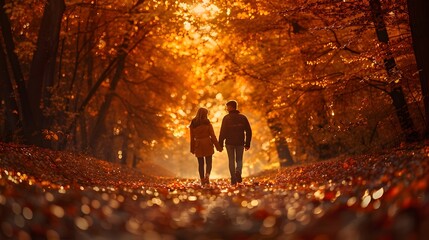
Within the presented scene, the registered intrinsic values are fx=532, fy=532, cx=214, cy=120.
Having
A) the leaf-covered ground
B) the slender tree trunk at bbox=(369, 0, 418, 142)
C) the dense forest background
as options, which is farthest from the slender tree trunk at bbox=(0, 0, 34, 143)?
the slender tree trunk at bbox=(369, 0, 418, 142)

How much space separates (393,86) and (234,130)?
4.64m

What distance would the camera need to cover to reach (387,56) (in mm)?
13117

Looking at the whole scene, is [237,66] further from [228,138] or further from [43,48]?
[43,48]

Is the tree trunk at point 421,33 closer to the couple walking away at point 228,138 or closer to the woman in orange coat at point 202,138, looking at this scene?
the couple walking away at point 228,138

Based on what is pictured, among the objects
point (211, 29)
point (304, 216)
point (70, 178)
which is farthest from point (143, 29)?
point (304, 216)

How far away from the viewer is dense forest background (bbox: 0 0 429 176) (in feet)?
45.8

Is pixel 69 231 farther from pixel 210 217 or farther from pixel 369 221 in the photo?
pixel 369 221

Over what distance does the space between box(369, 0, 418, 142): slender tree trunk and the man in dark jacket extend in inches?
150

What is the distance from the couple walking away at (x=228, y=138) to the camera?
13.5 m

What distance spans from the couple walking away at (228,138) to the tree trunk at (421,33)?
170 inches

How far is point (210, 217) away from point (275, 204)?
1307mm

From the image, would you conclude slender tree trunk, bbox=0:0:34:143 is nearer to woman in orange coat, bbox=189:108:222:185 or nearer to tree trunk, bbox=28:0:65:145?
tree trunk, bbox=28:0:65:145

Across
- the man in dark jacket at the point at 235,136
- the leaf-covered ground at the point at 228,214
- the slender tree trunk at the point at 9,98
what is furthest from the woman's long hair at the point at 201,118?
the slender tree trunk at the point at 9,98

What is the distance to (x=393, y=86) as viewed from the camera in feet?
47.6
